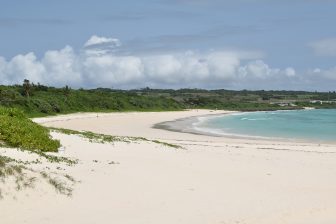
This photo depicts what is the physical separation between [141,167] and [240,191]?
3321 mm

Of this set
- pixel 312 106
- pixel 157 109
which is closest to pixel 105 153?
pixel 157 109

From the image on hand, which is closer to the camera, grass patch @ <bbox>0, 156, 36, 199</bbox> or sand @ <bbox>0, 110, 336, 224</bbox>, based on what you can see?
sand @ <bbox>0, 110, 336, 224</bbox>

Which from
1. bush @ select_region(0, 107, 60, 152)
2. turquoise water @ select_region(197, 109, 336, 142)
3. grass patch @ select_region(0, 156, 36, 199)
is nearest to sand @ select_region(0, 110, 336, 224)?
grass patch @ select_region(0, 156, 36, 199)

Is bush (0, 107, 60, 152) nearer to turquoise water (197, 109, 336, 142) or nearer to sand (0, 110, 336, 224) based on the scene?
sand (0, 110, 336, 224)

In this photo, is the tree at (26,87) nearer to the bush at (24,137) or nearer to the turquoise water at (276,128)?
the turquoise water at (276,128)

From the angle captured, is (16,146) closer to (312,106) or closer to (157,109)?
(157,109)

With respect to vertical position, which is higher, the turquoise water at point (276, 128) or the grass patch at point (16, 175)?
the grass patch at point (16, 175)

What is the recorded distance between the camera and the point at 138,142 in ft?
69.7

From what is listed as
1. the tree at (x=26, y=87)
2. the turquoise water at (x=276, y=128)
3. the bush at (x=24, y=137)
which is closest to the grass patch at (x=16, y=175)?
the bush at (x=24, y=137)

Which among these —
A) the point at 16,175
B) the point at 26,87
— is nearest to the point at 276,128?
the point at 26,87

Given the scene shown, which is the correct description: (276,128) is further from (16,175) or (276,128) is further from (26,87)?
(16,175)

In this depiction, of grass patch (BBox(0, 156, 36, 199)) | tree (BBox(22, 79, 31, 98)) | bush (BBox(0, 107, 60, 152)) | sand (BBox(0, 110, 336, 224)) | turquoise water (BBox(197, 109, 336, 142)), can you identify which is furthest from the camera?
tree (BBox(22, 79, 31, 98))

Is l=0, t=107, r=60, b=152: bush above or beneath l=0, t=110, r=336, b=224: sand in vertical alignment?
above

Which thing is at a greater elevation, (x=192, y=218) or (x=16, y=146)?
(x=16, y=146)
